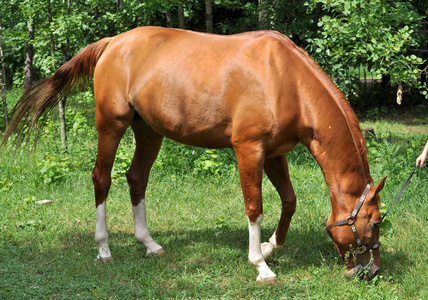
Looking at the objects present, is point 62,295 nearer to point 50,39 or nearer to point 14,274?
point 14,274

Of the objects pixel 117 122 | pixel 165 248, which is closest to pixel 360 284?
pixel 165 248

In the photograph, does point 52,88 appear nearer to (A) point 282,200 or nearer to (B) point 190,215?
(B) point 190,215

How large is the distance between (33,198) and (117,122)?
7.16ft

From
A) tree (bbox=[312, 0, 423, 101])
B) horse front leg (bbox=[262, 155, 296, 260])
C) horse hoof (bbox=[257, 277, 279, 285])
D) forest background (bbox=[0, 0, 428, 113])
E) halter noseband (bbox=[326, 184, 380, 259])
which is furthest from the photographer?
forest background (bbox=[0, 0, 428, 113])

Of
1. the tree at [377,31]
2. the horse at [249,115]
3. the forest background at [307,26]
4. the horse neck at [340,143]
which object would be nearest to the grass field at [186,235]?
the horse at [249,115]

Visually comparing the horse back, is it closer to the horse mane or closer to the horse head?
the horse mane

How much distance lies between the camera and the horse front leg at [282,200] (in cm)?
452

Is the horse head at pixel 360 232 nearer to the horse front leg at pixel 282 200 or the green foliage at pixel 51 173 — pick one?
the horse front leg at pixel 282 200

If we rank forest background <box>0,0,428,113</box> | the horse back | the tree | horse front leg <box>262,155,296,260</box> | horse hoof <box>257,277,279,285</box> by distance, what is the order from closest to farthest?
1. the horse back
2. horse hoof <box>257,277,279,285</box>
3. horse front leg <box>262,155,296,260</box>
4. the tree
5. forest background <box>0,0,428,113</box>

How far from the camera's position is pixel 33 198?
6230 mm

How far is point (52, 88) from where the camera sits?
520 centimetres

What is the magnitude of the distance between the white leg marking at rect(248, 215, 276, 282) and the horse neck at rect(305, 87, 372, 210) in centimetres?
70

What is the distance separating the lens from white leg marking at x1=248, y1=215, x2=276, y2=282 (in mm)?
4164

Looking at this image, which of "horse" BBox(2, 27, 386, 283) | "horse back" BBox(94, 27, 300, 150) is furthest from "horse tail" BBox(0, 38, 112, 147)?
"horse back" BBox(94, 27, 300, 150)
